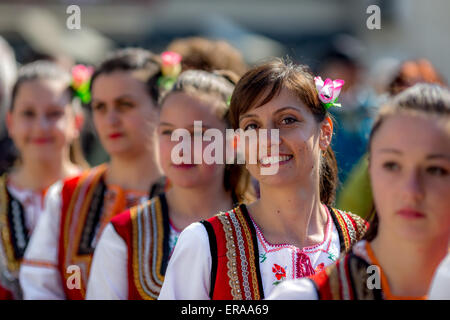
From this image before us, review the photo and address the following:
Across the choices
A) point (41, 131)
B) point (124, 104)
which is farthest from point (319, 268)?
point (41, 131)

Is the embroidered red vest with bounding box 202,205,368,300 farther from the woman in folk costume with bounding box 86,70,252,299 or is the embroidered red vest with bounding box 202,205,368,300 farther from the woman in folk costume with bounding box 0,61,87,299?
the woman in folk costume with bounding box 0,61,87,299

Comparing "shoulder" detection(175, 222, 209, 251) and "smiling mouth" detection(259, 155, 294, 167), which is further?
"smiling mouth" detection(259, 155, 294, 167)

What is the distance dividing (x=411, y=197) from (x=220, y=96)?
118 centimetres

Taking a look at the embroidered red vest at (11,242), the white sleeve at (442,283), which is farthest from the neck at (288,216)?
the embroidered red vest at (11,242)

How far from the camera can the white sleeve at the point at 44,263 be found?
9.34 ft

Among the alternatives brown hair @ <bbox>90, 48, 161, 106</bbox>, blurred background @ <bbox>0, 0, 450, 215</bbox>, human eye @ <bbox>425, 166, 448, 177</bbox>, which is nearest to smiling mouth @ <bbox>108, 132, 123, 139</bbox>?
brown hair @ <bbox>90, 48, 161, 106</bbox>

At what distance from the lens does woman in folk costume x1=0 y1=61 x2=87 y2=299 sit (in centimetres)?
329

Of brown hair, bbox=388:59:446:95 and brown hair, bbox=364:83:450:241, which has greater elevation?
brown hair, bbox=388:59:446:95

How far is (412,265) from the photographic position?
166 centimetres

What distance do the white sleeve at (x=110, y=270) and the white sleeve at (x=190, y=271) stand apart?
54 centimetres

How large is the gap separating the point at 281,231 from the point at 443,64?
706 cm

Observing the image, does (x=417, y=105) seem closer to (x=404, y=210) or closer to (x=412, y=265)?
(x=404, y=210)

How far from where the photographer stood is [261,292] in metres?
1.96

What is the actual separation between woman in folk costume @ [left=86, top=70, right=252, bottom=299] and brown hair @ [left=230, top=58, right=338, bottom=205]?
34cm
